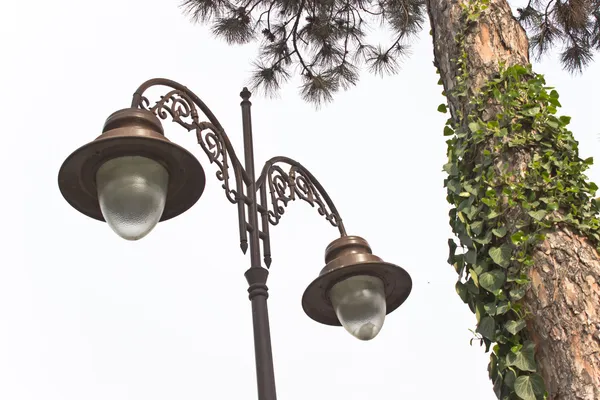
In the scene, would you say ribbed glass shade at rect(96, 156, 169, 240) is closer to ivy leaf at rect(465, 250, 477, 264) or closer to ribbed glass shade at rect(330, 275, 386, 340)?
ribbed glass shade at rect(330, 275, 386, 340)

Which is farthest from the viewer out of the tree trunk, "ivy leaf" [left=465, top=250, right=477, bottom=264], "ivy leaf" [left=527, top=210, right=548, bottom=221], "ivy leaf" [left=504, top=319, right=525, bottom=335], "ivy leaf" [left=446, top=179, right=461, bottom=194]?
"ivy leaf" [left=446, top=179, right=461, bottom=194]

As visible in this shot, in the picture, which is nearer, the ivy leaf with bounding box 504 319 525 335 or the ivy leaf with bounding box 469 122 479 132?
the ivy leaf with bounding box 504 319 525 335

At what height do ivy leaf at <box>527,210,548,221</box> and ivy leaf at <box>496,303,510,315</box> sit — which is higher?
ivy leaf at <box>527,210,548,221</box>

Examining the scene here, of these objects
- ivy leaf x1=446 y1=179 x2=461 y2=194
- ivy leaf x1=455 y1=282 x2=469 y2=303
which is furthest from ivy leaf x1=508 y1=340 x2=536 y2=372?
ivy leaf x1=446 y1=179 x2=461 y2=194

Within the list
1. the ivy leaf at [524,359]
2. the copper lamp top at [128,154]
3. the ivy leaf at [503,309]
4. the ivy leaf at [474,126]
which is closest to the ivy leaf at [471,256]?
the ivy leaf at [503,309]

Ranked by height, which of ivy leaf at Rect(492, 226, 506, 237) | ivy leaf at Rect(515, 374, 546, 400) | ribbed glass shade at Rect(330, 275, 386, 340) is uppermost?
ribbed glass shade at Rect(330, 275, 386, 340)

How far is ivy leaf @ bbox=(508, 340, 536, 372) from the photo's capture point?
9.20 feet

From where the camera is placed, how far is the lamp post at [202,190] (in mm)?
3674

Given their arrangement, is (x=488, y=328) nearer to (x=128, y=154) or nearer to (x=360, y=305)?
(x=360, y=305)

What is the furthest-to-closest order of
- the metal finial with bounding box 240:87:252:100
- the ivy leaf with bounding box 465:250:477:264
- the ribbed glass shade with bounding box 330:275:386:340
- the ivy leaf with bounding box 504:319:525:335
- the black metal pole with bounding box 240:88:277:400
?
the metal finial with bounding box 240:87:252:100, the ribbed glass shade with bounding box 330:275:386:340, the black metal pole with bounding box 240:88:277:400, the ivy leaf with bounding box 465:250:477:264, the ivy leaf with bounding box 504:319:525:335

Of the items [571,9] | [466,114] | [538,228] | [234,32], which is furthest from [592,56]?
[538,228]

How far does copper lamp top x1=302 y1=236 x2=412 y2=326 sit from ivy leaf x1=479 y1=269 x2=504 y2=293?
1213 millimetres

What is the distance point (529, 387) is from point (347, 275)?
61.0 inches

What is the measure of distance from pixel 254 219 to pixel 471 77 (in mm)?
1304
